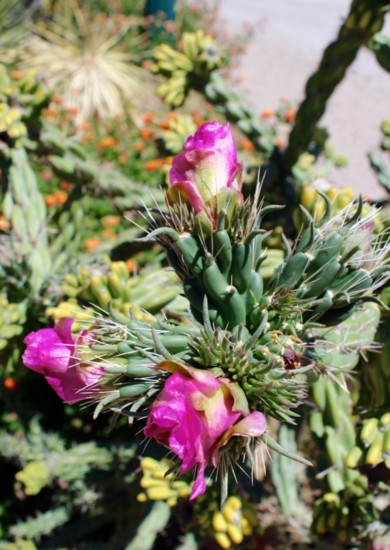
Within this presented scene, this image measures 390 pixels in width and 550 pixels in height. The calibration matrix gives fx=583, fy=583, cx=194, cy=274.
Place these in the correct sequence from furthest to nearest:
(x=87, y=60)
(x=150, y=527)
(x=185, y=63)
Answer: (x=87, y=60) → (x=185, y=63) → (x=150, y=527)

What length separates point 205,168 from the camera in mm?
1096

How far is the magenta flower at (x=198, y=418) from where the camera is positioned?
0.85m

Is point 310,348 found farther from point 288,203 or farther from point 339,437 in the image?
point 288,203

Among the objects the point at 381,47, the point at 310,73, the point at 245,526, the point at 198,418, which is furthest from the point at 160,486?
the point at 310,73

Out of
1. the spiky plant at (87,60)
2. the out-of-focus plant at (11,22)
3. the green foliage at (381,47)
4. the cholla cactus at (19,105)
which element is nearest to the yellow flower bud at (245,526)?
the cholla cactus at (19,105)

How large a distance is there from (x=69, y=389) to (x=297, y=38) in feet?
24.6

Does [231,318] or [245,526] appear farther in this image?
[245,526]

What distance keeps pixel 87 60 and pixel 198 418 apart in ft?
19.1

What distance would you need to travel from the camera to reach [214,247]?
1.11m

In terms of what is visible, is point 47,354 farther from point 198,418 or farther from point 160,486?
point 160,486

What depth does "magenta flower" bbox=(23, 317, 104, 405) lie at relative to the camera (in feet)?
3.47

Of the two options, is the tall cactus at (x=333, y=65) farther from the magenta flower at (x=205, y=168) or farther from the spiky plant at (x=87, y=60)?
the spiky plant at (x=87, y=60)

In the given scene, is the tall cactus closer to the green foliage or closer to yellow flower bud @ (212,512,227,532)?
the green foliage

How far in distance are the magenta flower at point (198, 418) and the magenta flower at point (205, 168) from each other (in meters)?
0.34
